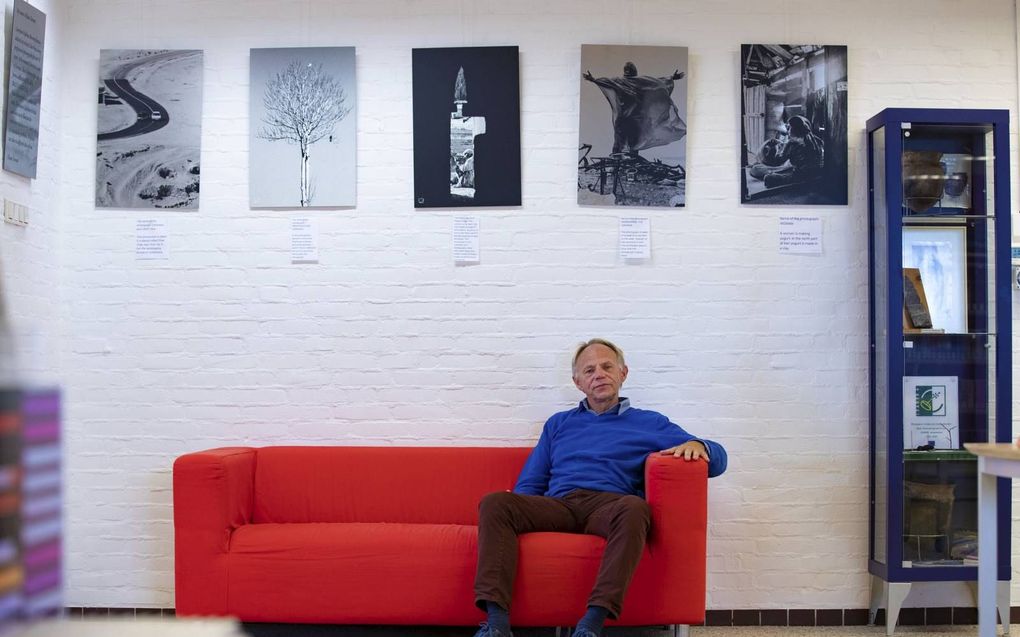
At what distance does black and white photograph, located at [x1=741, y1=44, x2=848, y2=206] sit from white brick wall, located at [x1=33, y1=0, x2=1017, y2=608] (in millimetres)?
67

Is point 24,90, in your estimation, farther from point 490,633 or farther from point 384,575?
point 490,633

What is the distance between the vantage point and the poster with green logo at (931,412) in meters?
3.99

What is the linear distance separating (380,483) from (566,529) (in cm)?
81

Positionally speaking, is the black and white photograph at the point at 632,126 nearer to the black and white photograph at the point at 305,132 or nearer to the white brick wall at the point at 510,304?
the white brick wall at the point at 510,304

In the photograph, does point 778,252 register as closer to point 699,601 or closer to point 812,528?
point 812,528

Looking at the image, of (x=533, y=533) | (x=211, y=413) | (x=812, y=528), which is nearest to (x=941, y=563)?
(x=812, y=528)

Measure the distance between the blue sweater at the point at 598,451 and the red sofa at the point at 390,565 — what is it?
0.62 ft

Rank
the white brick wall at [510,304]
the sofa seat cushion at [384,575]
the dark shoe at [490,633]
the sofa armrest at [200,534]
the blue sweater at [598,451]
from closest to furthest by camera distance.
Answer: the dark shoe at [490,633], the sofa seat cushion at [384,575], the sofa armrest at [200,534], the blue sweater at [598,451], the white brick wall at [510,304]

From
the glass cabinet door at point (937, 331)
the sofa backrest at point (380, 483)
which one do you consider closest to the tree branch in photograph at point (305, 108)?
the sofa backrest at point (380, 483)

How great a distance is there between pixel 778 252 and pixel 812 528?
3.75 feet

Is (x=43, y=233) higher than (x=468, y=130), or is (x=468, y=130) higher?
(x=468, y=130)

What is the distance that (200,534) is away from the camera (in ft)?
11.8

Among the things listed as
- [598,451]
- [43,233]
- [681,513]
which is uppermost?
[43,233]

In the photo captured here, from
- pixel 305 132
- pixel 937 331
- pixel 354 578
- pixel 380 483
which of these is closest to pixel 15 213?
pixel 305 132
